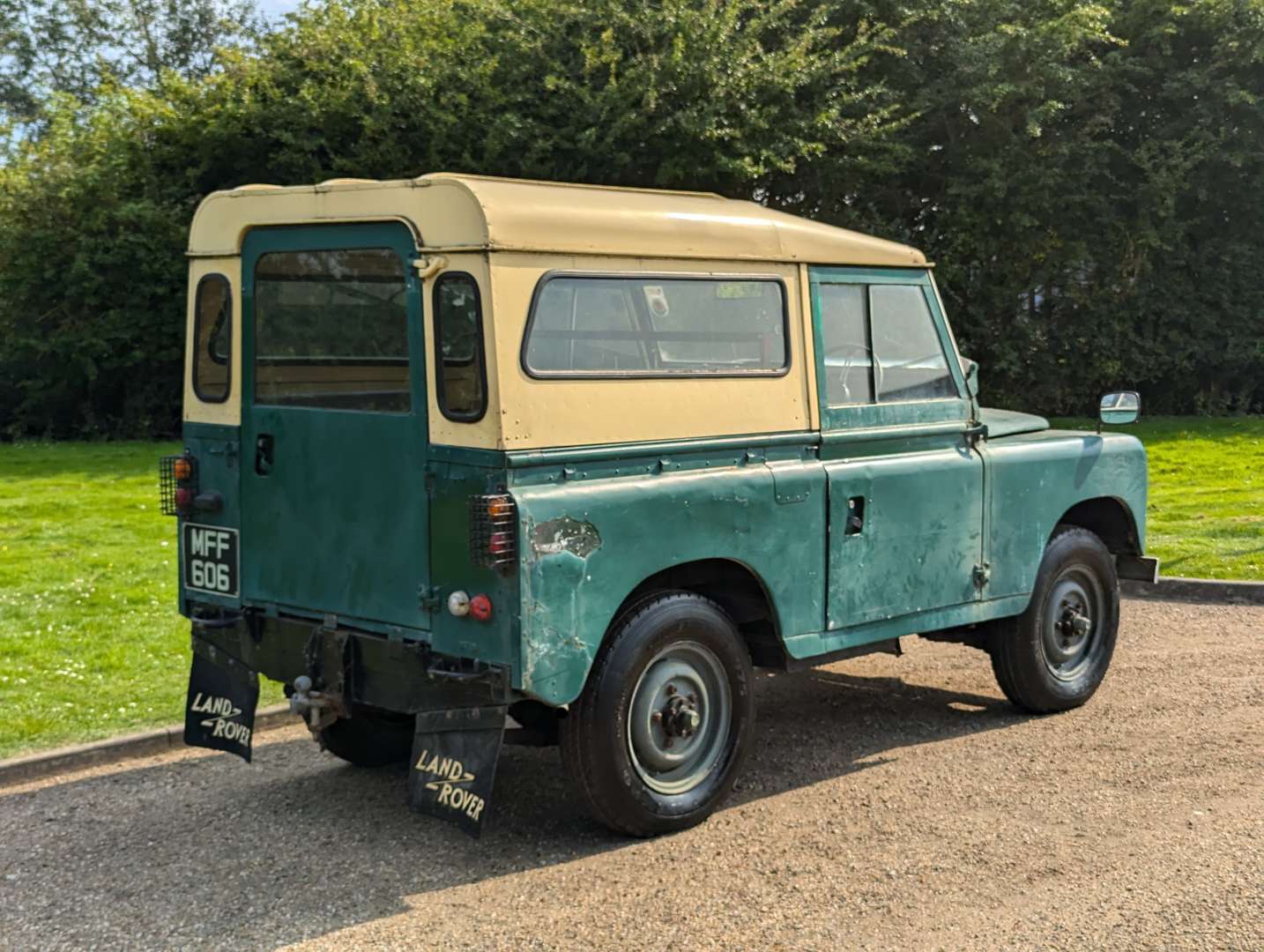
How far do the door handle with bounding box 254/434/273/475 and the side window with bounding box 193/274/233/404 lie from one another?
26 cm

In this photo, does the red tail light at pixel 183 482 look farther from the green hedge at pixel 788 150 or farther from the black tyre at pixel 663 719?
the green hedge at pixel 788 150

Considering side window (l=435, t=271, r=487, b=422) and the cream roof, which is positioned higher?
the cream roof

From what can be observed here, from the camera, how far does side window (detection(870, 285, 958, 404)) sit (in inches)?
245

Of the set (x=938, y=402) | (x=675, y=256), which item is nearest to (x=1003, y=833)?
(x=938, y=402)

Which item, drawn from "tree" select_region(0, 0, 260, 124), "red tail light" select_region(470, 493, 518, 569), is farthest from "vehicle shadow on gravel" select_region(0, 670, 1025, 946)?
"tree" select_region(0, 0, 260, 124)

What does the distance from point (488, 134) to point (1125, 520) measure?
37.9 ft

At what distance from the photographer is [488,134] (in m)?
17.2

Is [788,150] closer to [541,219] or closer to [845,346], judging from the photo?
[845,346]

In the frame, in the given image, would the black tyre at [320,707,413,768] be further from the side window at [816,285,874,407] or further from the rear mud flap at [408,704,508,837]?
the side window at [816,285,874,407]

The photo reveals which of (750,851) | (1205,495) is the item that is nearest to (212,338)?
(750,851)

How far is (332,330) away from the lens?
5312 mm

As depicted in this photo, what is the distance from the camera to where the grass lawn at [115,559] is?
7.02 m

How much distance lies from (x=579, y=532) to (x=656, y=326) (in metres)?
0.92

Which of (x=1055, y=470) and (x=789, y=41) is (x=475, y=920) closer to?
(x=1055, y=470)
